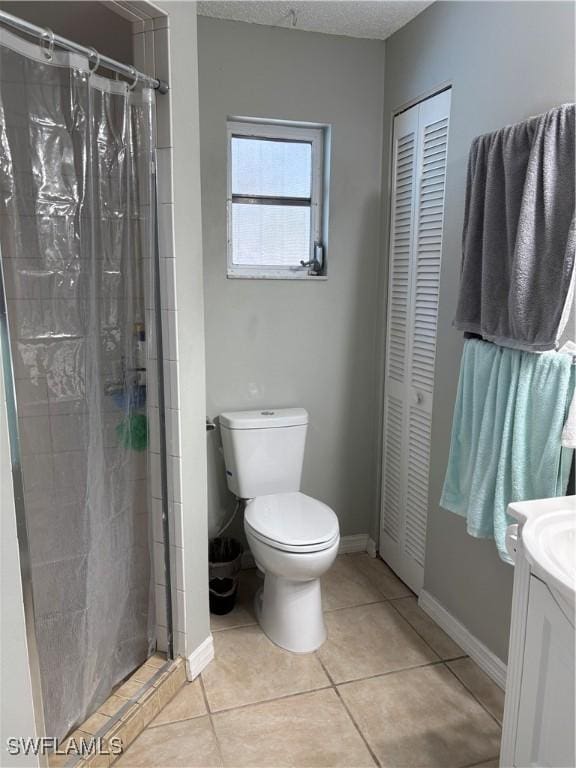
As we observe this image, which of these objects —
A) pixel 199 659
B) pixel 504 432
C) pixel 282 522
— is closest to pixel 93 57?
pixel 504 432

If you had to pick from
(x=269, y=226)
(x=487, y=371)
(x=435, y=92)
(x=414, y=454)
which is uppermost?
(x=435, y=92)

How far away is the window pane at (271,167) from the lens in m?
2.48

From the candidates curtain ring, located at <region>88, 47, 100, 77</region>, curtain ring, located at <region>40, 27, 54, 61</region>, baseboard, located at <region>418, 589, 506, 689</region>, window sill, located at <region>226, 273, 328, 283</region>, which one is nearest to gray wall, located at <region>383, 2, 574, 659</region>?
baseboard, located at <region>418, 589, 506, 689</region>

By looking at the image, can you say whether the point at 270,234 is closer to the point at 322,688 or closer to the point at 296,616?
the point at 296,616

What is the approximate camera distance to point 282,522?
7.15 ft

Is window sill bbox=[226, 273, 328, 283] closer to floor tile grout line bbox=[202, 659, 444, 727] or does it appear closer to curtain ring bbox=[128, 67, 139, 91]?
curtain ring bbox=[128, 67, 139, 91]

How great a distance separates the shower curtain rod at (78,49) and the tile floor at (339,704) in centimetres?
196

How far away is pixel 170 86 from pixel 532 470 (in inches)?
62.0

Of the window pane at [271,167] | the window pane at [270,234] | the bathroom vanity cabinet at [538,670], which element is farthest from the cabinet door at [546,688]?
the window pane at [271,167]

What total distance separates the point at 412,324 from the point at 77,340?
1453 mm

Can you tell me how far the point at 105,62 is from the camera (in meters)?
1.45

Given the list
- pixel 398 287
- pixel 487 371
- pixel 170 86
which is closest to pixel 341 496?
pixel 398 287

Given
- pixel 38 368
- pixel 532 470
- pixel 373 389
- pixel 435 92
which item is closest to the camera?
pixel 38 368

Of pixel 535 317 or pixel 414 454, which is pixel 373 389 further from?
pixel 535 317
